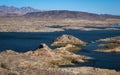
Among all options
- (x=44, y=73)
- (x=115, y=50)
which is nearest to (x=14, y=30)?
(x=115, y=50)

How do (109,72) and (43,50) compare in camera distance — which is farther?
(43,50)

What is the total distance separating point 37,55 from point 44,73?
28758 millimetres

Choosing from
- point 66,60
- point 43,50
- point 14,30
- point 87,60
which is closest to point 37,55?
point 43,50

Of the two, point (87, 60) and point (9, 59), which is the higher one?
point (9, 59)

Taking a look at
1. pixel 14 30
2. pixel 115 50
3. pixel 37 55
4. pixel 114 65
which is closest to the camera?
pixel 114 65

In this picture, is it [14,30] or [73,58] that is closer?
[73,58]

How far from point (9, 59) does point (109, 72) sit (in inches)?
544

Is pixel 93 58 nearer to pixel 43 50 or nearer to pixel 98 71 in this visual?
pixel 43 50

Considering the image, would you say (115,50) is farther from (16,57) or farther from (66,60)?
(16,57)

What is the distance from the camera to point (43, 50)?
5678 centimetres

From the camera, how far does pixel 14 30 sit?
499ft

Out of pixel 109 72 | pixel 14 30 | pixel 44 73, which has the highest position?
pixel 44 73

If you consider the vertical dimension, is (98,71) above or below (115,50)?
above

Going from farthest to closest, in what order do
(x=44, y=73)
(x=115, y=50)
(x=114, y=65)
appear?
(x=115, y=50) < (x=114, y=65) < (x=44, y=73)
